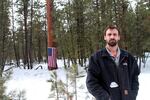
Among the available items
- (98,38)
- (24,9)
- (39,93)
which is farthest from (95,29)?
(39,93)

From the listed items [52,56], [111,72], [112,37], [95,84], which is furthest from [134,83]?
[52,56]

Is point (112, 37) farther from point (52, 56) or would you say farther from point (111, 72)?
point (52, 56)

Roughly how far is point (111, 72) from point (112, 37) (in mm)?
396

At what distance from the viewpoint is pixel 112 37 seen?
15.8 ft

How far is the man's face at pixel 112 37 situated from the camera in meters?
4.81

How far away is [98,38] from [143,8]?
4.75m

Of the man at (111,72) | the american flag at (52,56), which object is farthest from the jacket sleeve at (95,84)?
the american flag at (52,56)

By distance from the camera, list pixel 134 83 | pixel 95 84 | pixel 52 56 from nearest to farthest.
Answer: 1. pixel 95 84
2. pixel 134 83
3. pixel 52 56

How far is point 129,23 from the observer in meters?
33.7

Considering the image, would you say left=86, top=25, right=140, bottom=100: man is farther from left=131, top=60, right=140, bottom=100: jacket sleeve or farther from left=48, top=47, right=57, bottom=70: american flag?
left=48, top=47, right=57, bottom=70: american flag

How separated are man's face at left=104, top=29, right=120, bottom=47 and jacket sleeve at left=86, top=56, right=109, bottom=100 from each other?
11.4 inches

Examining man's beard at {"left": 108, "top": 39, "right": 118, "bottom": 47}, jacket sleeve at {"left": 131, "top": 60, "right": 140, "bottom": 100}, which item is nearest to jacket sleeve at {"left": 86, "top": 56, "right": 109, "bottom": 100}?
man's beard at {"left": 108, "top": 39, "right": 118, "bottom": 47}

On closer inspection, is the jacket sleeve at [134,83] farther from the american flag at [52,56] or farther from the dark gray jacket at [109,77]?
the american flag at [52,56]

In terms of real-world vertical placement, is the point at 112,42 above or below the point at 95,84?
above
